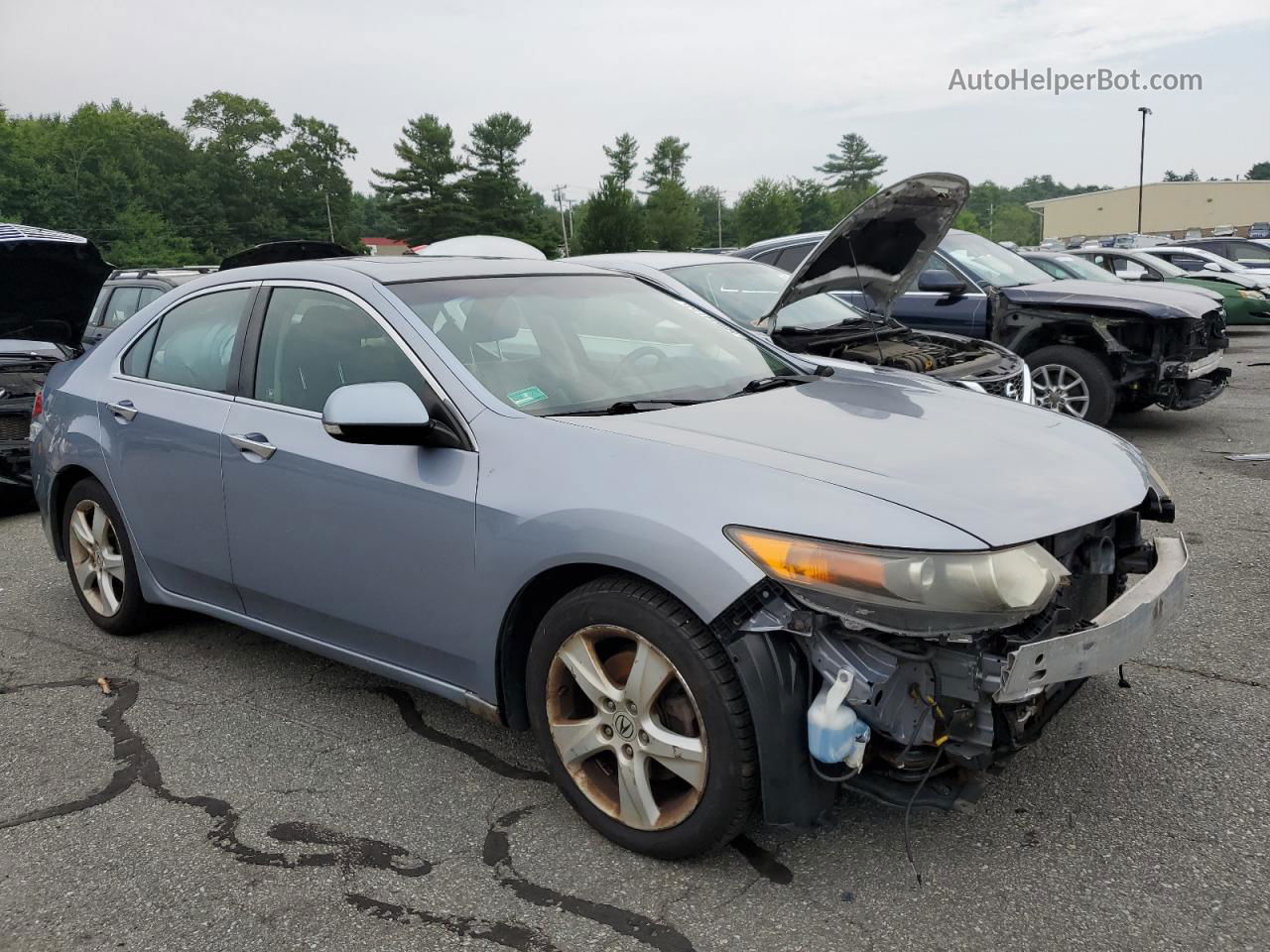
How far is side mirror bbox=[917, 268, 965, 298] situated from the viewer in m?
8.47

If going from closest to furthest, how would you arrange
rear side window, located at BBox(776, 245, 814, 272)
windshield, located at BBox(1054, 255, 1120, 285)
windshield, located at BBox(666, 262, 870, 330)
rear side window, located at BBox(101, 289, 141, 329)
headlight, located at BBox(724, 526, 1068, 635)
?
1. headlight, located at BBox(724, 526, 1068, 635)
2. windshield, located at BBox(666, 262, 870, 330)
3. rear side window, located at BBox(776, 245, 814, 272)
4. rear side window, located at BBox(101, 289, 141, 329)
5. windshield, located at BBox(1054, 255, 1120, 285)

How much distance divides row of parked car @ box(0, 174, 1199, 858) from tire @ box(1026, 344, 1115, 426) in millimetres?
4804

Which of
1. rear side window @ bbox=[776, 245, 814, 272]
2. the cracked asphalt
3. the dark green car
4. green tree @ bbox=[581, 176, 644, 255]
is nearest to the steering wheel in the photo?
the cracked asphalt

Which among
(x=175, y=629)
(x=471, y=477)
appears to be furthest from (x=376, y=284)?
(x=175, y=629)

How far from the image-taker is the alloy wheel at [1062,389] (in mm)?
8102

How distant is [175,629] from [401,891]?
2516 millimetres

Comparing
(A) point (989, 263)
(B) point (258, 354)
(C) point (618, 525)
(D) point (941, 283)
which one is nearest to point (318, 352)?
(B) point (258, 354)

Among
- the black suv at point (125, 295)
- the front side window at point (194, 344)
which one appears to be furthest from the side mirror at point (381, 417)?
the black suv at point (125, 295)

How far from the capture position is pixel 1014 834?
2746 mm

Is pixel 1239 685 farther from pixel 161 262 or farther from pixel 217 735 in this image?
pixel 161 262

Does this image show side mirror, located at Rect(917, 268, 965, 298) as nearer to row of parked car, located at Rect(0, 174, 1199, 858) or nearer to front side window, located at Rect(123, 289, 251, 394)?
row of parked car, located at Rect(0, 174, 1199, 858)

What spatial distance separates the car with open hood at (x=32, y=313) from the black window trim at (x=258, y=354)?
158 inches

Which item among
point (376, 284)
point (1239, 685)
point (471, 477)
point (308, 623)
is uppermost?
point (376, 284)

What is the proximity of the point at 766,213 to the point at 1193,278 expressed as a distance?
76.9m
